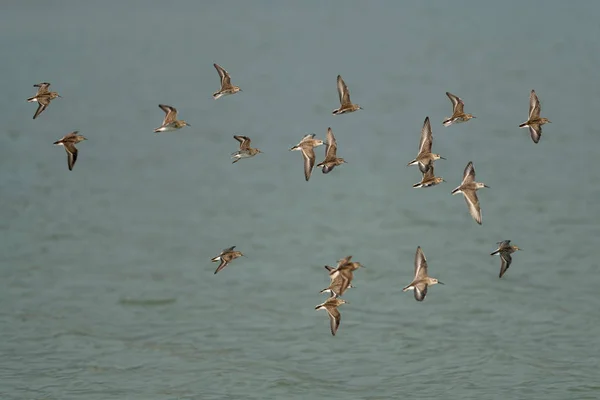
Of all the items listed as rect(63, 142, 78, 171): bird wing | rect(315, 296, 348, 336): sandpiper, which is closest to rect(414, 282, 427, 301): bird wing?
rect(315, 296, 348, 336): sandpiper

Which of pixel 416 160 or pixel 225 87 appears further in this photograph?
pixel 225 87

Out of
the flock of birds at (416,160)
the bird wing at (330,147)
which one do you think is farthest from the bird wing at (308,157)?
the bird wing at (330,147)

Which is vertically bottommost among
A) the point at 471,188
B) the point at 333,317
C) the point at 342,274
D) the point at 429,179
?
the point at 333,317

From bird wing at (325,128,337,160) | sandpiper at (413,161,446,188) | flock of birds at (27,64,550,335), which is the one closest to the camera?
flock of birds at (27,64,550,335)

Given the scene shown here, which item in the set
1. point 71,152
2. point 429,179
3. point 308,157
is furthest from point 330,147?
point 71,152

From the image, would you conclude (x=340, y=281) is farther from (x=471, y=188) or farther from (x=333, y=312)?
(x=471, y=188)

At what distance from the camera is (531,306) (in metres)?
22.3

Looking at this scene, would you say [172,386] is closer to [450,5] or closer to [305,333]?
[305,333]

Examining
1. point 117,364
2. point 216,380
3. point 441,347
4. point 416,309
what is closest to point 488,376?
point 441,347

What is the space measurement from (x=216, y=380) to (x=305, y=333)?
180 cm

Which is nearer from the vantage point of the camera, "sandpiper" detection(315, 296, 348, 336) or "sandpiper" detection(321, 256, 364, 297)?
"sandpiper" detection(321, 256, 364, 297)

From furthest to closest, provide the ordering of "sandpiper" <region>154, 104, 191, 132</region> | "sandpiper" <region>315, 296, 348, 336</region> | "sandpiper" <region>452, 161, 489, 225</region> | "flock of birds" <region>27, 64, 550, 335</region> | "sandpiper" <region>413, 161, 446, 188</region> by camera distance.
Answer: "sandpiper" <region>154, 104, 191, 132</region> < "sandpiper" <region>413, 161, 446, 188</region> < "sandpiper" <region>452, 161, 489, 225</region> < "flock of birds" <region>27, 64, 550, 335</region> < "sandpiper" <region>315, 296, 348, 336</region>

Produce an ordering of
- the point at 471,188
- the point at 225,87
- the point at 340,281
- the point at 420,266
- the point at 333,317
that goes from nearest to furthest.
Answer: the point at 340,281 → the point at 333,317 → the point at 420,266 → the point at 471,188 → the point at 225,87

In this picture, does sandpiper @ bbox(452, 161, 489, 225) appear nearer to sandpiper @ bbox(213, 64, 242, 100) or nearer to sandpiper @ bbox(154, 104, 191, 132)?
sandpiper @ bbox(213, 64, 242, 100)
